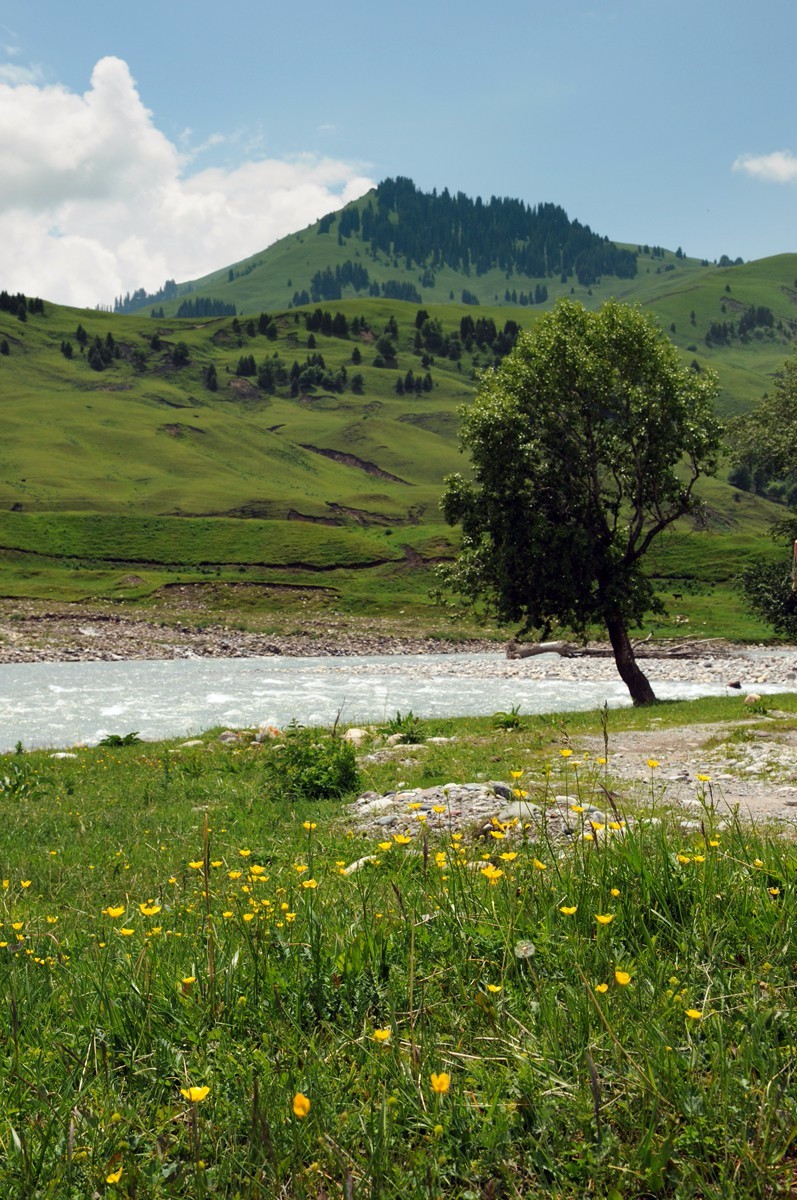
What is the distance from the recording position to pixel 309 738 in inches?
651

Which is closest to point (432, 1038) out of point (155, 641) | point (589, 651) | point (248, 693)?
point (248, 693)

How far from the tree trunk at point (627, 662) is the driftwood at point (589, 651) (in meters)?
29.5

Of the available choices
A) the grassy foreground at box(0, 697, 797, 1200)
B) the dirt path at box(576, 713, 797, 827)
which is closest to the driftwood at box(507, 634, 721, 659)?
the dirt path at box(576, 713, 797, 827)

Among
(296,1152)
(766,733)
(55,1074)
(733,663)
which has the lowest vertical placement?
(733,663)

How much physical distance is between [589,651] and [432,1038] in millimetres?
61488

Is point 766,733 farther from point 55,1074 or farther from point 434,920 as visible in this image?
point 55,1074

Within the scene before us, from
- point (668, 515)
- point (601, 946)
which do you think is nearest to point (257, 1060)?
point (601, 946)

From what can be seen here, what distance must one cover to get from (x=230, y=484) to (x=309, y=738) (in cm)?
14359

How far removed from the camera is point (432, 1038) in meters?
3.62

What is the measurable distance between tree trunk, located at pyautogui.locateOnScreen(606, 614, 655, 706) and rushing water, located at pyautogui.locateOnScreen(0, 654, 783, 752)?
2.00 m

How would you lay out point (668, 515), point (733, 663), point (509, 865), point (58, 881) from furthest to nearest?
point (733, 663) < point (668, 515) < point (58, 881) < point (509, 865)

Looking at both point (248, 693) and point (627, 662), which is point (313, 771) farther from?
point (248, 693)

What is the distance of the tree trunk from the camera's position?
98.7 ft

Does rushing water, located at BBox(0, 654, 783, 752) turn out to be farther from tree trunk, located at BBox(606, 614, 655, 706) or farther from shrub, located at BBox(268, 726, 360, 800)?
shrub, located at BBox(268, 726, 360, 800)
